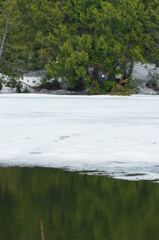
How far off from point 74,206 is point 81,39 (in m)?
36.4

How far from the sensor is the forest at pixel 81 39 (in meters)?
44.4

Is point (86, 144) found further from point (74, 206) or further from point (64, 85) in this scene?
point (64, 85)

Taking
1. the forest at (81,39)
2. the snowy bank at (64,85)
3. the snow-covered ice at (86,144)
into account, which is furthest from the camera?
the snowy bank at (64,85)

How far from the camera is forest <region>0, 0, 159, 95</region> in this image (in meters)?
44.4

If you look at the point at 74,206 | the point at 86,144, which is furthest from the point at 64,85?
the point at 74,206

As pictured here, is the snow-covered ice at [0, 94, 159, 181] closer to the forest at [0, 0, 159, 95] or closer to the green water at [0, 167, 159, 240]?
the green water at [0, 167, 159, 240]

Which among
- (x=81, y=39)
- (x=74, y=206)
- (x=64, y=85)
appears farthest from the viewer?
(x=64, y=85)

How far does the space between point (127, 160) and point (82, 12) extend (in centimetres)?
3589

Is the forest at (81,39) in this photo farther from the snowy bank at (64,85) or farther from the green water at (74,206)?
the green water at (74,206)

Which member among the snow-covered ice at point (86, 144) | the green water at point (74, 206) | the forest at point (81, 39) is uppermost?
the forest at point (81, 39)

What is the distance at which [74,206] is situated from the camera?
8133mm

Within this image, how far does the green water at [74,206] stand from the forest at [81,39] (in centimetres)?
3338

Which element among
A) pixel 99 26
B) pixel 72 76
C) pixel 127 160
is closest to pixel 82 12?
pixel 99 26

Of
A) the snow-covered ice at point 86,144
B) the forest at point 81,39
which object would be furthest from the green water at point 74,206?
the forest at point 81,39
